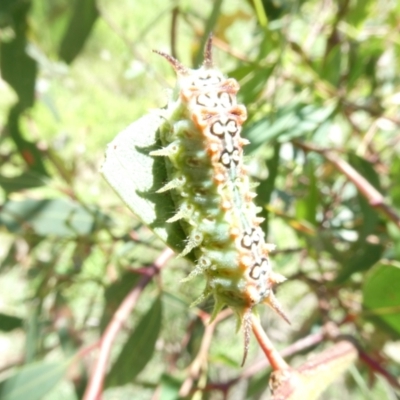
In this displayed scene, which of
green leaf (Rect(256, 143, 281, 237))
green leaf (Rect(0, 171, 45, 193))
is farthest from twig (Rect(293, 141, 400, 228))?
green leaf (Rect(0, 171, 45, 193))

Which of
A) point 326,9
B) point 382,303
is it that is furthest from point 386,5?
point 382,303

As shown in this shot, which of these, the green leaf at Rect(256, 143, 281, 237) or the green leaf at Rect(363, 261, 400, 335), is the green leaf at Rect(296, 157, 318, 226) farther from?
the green leaf at Rect(363, 261, 400, 335)

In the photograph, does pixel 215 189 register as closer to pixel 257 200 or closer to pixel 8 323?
pixel 257 200

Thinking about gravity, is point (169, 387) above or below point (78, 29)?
below

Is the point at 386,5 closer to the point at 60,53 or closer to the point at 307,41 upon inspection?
the point at 307,41

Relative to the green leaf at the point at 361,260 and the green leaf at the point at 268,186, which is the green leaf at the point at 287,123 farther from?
the green leaf at the point at 361,260

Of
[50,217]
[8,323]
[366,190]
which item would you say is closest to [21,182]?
[50,217]

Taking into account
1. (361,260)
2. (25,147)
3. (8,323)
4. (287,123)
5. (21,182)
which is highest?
(25,147)
